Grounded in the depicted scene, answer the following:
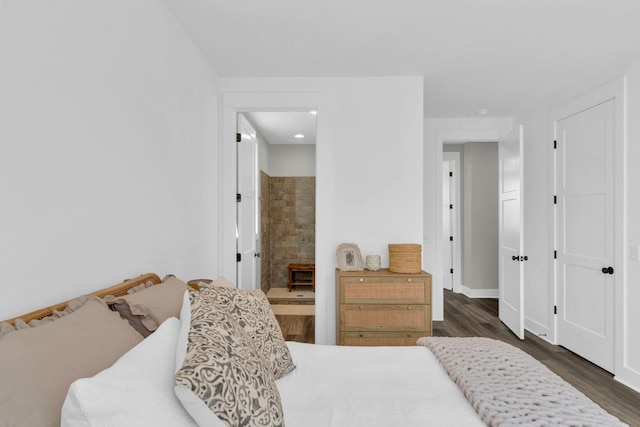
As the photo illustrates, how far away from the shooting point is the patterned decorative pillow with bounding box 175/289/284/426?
0.82 meters

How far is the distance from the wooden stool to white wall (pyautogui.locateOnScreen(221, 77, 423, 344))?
9.55 feet

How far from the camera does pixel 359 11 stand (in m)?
2.14

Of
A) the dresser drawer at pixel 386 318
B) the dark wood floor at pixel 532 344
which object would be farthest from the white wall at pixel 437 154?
the dresser drawer at pixel 386 318

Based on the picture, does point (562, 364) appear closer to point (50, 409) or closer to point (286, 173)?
point (50, 409)

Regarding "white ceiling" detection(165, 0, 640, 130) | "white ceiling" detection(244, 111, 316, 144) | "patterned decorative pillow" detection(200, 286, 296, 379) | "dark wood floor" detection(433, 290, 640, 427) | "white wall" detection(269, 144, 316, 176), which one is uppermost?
"white ceiling" detection(244, 111, 316, 144)

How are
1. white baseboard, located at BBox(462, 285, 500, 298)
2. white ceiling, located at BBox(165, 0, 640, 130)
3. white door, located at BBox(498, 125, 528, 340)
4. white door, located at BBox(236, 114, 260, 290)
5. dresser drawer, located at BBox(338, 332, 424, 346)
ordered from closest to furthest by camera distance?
1. white ceiling, located at BBox(165, 0, 640, 130)
2. dresser drawer, located at BBox(338, 332, 424, 346)
3. white door, located at BBox(236, 114, 260, 290)
4. white door, located at BBox(498, 125, 528, 340)
5. white baseboard, located at BBox(462, 285, 500, 298)

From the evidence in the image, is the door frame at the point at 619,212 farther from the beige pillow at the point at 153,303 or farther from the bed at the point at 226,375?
the beige pillow at the point at 153,303

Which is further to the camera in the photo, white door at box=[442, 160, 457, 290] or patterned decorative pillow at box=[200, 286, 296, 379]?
white door at box=[442, 160, 457, 290]

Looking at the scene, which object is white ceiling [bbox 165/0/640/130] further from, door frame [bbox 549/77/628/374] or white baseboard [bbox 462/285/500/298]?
white baseboard [bbox 462/285/500/298]

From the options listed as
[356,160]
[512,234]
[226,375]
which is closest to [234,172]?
[356,160]

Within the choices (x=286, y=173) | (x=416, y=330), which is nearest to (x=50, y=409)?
(x=416, y=330)

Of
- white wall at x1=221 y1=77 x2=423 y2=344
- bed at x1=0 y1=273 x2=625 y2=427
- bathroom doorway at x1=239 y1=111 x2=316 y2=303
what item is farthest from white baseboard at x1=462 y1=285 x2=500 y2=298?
bed at x1=0 y1=273 x2=625 y2=427

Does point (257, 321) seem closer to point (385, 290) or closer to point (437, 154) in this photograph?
point (385, 290)

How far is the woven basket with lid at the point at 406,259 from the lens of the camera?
2869 millimetres
